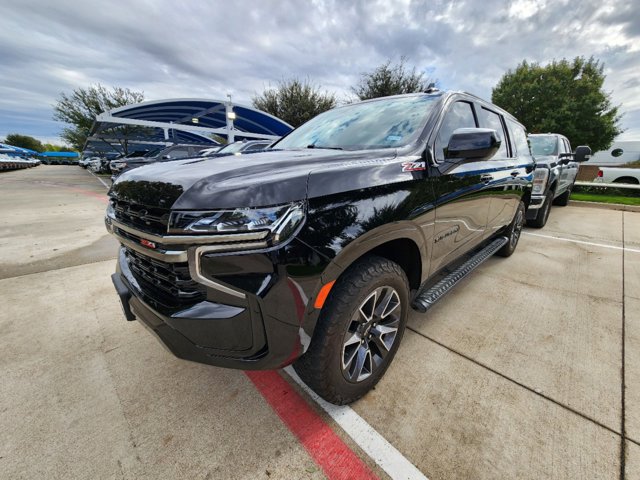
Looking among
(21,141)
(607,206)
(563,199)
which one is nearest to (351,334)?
(563,199)

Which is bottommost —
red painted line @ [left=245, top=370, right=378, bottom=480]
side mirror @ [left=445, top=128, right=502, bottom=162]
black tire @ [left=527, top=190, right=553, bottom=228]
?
red painted line @ [left=245, top=370, right=378, bottom=480]

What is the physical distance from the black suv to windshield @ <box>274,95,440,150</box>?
2 cm

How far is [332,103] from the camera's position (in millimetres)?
24812

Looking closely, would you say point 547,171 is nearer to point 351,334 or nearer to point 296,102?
point 351,334

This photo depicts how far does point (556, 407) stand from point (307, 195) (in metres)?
1.93

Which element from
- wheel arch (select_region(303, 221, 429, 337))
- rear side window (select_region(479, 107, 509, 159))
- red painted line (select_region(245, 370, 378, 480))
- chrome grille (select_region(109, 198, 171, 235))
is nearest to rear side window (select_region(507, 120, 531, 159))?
rear side window (select_region(479, 107, 509, 159))

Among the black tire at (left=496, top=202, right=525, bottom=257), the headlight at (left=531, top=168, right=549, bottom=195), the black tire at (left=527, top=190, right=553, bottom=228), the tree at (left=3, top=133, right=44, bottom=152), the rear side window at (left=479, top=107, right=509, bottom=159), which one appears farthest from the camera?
the tree at (left=3, top=133, right=44, bottom=152)

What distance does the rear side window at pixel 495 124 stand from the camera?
2.93m

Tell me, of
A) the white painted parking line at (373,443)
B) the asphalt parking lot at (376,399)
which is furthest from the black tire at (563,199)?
the white painted parking line at (373,443)

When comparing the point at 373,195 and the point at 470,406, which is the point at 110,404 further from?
the point at 470,406

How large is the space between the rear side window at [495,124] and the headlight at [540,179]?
254cm

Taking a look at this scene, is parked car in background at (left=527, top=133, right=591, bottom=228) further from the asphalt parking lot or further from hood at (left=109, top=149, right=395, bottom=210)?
hood at (left=109, top=149, right=395, bottom=210)

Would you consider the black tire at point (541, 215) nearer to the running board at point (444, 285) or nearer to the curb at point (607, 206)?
the running board at point (444, 285)

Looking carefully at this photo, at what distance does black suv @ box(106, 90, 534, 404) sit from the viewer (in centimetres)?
122
